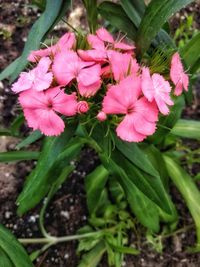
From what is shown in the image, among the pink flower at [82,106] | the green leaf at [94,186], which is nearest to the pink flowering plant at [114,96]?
the pink flower at [82,106]

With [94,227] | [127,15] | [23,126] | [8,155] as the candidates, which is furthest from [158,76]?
[23,126]

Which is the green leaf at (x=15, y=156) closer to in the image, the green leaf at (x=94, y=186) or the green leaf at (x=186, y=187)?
the green leaf at (x=94, y=186)

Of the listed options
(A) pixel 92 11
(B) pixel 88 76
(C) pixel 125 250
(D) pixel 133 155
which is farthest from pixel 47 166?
(C) pixel 125 250

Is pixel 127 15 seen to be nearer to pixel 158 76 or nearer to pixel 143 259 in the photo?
pixel 158 76

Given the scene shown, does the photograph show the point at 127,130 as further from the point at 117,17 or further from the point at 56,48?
the point at 117,17

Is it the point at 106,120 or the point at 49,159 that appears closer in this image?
the point at 106,120

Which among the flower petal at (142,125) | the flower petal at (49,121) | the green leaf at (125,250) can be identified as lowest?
the green leaf at (125,250)
